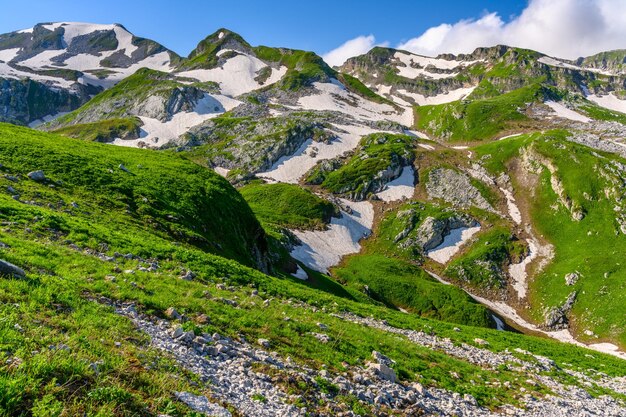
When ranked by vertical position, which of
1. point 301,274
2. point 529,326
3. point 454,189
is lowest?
point 529,326

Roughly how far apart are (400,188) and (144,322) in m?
142

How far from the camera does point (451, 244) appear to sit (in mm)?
116312

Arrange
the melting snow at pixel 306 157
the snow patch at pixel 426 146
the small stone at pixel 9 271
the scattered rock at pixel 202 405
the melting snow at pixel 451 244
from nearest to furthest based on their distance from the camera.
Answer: the scattered rock at pixel 202 405, the small stone at pixel 9 271, the melting snow at pixel 451 244, the melting snow at pixel 306 157, the snow patch at pixel 426 146

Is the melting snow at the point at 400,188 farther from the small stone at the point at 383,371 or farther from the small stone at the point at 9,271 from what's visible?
the small stone at the point at 9,271

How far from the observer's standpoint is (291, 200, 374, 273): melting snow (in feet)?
315

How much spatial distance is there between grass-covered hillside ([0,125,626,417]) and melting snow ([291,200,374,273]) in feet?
189

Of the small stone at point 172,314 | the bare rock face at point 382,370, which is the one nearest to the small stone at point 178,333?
the small stone at point 172,314

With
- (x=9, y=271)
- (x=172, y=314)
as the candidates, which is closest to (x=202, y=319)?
(x=172, y=314)

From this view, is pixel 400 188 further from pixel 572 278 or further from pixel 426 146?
pixel 572 278

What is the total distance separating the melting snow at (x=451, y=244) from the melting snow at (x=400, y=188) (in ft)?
92.7

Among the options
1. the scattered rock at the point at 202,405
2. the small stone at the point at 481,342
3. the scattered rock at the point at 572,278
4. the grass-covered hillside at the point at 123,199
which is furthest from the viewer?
the scattered rock at the point at 572,278

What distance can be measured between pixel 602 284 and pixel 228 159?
148613 millimetres

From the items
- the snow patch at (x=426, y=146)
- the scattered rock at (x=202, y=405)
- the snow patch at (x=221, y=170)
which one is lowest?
the scattered rock at (x=202, y=405)

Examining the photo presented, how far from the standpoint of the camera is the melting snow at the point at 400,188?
14325 cm
